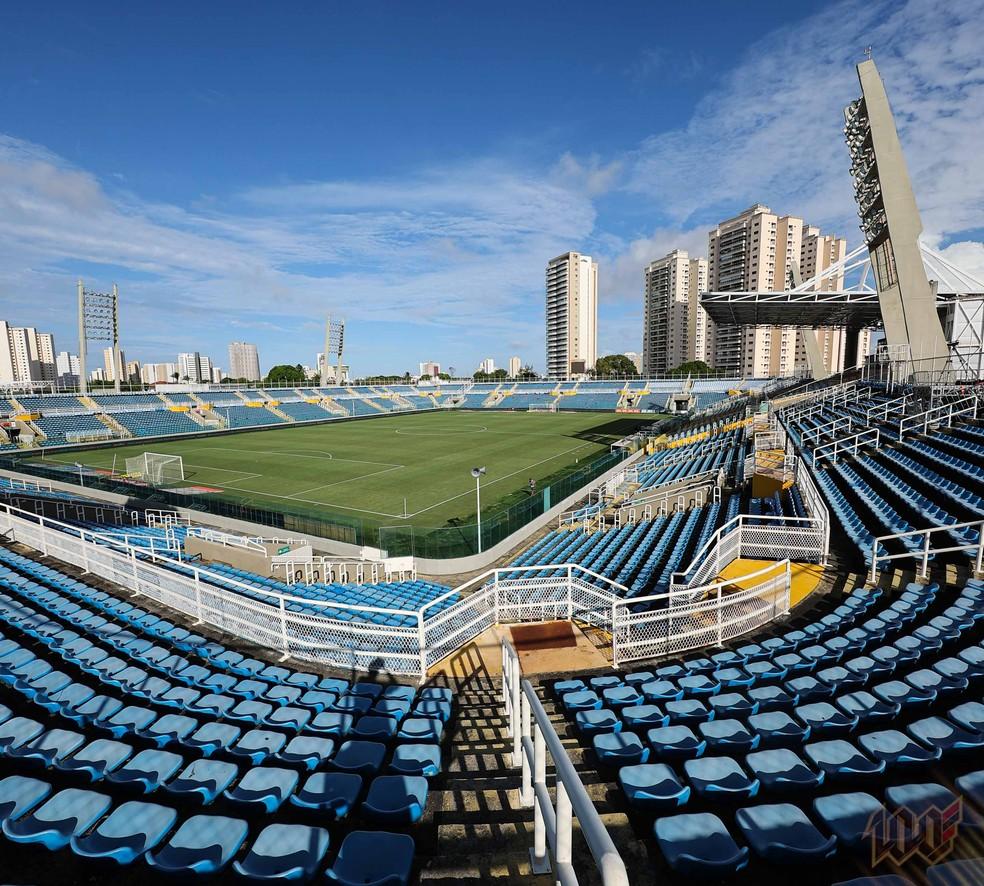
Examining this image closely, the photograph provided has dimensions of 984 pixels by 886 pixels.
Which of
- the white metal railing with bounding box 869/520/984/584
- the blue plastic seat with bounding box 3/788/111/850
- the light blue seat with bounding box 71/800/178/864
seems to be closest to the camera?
the light blue seat with bounding box 71/800/178/864

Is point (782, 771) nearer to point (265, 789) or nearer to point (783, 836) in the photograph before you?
point (783, 836)

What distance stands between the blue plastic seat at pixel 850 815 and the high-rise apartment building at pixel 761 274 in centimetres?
13568

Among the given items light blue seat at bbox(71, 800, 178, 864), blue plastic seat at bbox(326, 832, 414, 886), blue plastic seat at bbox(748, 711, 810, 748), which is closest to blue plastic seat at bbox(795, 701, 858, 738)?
blue plastic seat at bbox(748, 711, 810, 748)

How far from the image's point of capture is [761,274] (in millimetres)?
128000

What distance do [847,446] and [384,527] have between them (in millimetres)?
20113

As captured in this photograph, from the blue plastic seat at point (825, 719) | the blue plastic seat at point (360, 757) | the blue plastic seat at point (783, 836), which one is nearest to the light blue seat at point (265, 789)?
the blue plastic seat at point (360, 757)

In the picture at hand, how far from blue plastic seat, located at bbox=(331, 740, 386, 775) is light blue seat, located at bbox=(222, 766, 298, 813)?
1.53 ft

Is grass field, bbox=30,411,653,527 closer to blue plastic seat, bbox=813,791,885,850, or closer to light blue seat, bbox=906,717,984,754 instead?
light blue seat, bbox=906,717,984,754

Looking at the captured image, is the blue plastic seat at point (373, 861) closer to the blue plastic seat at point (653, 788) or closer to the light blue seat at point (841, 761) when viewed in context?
the blue plastic seat at point (653, 788)

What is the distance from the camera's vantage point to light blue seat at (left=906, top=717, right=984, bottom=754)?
4191 mm

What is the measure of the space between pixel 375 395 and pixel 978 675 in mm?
95375

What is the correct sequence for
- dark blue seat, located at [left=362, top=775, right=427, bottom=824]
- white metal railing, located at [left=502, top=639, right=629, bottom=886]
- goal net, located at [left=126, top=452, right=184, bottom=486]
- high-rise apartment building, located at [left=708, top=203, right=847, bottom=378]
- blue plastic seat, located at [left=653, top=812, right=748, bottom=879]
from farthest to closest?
high-rise apartment building, located at [left=708, top=203, right=847, bottom=378] → goal net, located at [left=126, top=452, right=184, bottom=486] → dark blue seat, located at [left=362, top=775, right=427, bottom=824] → blue plastic seat, located at [left=653, top=812, right=748, bottom=879] → white metal railing, located at [left=502, top=639, right=629, bottom=886]

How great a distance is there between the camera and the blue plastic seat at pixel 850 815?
330 cm

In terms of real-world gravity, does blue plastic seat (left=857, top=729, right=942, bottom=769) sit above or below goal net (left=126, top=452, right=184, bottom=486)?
above
